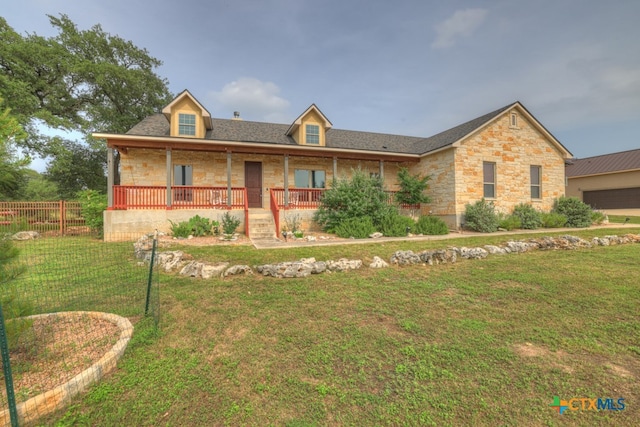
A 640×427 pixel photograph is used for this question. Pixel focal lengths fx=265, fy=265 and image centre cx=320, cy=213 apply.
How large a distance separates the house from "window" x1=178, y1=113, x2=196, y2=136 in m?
0.05

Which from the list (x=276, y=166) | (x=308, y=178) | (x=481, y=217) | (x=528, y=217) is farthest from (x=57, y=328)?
(x=528, y=217)

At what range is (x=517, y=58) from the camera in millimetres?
12961

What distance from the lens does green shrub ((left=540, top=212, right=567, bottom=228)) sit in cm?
1378

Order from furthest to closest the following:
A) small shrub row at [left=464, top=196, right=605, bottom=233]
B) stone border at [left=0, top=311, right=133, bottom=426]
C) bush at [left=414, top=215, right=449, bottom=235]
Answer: small shrub row at [left=464, top=196, right=605, bottom=233] < bush at [left=414, top=215, right=449, bottom=235] < stone border at [left=0, top=311, right=133, bottom=426]

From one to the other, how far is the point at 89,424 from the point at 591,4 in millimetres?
17563

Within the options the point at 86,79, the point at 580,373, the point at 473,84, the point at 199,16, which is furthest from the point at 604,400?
the point at 86,79

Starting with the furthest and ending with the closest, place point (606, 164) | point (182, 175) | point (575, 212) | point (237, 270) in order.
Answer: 1. point (606, 164)
2. point (575, 212)
3. point (182, 175)
4. point (237, 270)

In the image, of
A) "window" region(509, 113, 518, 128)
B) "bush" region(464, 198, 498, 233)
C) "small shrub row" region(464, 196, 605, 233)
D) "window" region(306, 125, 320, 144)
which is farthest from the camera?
"window" region(306, 125, 320, 144)

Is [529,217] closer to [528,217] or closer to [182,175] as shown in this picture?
[528,217]

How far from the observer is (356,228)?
10.9 metres

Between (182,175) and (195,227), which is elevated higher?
(182,175)

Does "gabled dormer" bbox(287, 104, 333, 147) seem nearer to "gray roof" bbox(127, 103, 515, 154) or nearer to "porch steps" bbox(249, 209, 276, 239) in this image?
"gray roof" bbox(127, 103, 515, 154)

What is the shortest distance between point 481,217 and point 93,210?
1797 cm

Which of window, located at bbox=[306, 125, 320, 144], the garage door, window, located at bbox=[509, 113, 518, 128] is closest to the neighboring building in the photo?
the garage door
